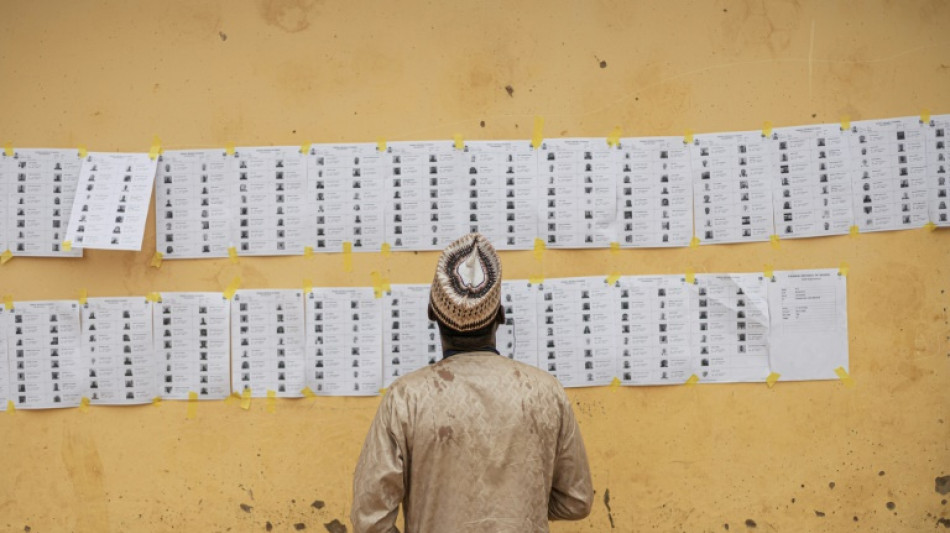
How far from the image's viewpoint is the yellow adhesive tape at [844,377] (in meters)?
2.54

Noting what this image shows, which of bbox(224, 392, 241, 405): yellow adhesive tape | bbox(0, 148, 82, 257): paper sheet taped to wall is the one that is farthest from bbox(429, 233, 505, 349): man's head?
bbox(0, 148, 82, 257): paper sheet taped to wall

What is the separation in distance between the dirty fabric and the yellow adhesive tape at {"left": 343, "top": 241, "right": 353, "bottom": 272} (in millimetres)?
818

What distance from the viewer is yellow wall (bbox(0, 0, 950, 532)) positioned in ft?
8.29

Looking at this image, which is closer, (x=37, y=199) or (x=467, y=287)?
(x=467, y=287)

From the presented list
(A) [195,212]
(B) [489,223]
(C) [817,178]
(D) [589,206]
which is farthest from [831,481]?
(A) [195,212]

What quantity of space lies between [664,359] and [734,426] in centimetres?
33

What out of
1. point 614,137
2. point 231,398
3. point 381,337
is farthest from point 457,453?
point 614,137

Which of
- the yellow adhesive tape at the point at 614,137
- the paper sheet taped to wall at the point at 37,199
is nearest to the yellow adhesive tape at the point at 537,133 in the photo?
the yellow adhesive tape at the point at 614,137

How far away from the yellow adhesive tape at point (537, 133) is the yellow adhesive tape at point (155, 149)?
126cm

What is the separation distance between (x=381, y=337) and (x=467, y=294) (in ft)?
2.74

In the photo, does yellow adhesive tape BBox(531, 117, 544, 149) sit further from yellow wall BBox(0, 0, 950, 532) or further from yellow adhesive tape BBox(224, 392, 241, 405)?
yellow adhesive tape BBox(224, 392, 241, 405)

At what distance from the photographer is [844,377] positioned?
99.9 inches

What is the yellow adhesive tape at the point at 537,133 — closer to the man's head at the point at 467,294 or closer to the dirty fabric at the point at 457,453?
the man's head at the point at 467,294

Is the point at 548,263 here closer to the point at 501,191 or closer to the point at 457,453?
the point at 501,191
